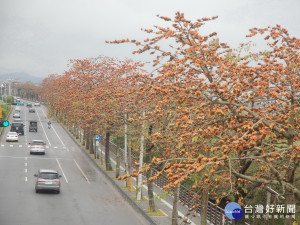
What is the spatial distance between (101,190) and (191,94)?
2398 centimetres

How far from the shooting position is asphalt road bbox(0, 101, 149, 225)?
24.8 metres

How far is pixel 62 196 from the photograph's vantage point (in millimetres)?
31047

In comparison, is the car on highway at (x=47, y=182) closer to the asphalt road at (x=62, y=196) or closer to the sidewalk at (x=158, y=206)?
the asphalt road at (x=62, y=196)

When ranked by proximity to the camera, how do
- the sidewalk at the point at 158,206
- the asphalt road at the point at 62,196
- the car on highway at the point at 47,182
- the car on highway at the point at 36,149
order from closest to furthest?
1. the asphalt road at the point at 62,196
2. the sidewalk at the point at 158,206
3. the car on highway at the point at 47,182
4. the car on highway at the point at 36,149

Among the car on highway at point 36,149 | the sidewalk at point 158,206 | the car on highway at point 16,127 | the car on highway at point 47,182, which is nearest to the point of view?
the sidewalk at point 158,206

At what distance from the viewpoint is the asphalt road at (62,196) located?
24797 mm

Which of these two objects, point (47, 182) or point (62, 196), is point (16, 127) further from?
point (62, 196)

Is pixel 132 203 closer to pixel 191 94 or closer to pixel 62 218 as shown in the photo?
pixel 62 218

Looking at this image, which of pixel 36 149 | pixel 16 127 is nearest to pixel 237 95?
pixel 36 149

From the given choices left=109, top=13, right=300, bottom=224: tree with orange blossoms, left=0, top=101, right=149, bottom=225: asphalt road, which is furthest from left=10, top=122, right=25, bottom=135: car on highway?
left=109, top=13, right=300, bottom=224: tree with orange blossoms

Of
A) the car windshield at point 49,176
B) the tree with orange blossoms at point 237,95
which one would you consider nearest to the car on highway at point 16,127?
the car windshield at point 49,176

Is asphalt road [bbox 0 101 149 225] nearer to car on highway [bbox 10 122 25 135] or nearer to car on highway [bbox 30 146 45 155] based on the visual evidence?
car on highway [bbox 30 146 45 155]

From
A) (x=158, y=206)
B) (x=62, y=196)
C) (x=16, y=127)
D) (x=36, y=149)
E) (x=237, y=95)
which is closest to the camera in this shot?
(x=237, y=95)

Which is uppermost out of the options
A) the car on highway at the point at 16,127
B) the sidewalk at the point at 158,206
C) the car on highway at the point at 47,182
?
the car on highway at the point at 16,127
